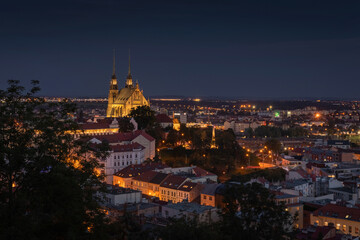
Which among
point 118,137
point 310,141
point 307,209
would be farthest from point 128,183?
point 310,141

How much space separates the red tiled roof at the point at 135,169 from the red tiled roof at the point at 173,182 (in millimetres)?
3579

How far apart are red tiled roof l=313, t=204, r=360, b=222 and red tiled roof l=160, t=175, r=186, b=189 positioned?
10250 millimetres

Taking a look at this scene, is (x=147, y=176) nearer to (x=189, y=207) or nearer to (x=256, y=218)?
(x=189, y=207)

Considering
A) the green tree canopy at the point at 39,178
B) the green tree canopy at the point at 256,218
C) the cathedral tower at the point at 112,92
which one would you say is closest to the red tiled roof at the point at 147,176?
the green tree canopy at the point at 256,218

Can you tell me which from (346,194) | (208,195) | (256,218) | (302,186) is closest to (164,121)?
(302,186)

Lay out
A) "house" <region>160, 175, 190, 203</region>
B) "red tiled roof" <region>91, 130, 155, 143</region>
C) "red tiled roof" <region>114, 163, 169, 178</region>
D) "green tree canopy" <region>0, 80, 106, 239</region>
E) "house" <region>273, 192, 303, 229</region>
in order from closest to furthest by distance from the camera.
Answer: "green tree canopy" <region>0, 80, 106, 239</region> → "house" <region>273, 192, 303, 229</region> → "house" <region>160, 175, 190, 203</region> → "red tiled roof" <region>114, 163, 169, 178</region> → "red tiled roof" <region>91, 130, 155, 143</region>

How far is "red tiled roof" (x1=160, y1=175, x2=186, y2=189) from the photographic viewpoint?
118 ft

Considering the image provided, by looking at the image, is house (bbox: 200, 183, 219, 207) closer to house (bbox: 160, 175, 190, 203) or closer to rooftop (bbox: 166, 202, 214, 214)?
house (bbox: 160, 175, 190, 203)

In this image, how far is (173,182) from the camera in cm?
3641

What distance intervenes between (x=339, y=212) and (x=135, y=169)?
17462 millimetres

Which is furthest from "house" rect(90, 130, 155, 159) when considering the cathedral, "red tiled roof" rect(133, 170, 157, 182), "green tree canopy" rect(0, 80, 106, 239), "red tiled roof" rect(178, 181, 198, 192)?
"green tree canopy" rect(0, 80, 106, 239)

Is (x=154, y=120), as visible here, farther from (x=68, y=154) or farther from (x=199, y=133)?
(x=68, y=154)

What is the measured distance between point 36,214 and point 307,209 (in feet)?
75.7

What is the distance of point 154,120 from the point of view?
189 feet
